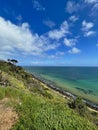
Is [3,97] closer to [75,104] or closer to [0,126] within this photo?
[0,126]

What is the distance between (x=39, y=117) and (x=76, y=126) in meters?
2.60

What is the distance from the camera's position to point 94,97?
46844 millimetres

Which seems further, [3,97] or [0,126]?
[3,97]

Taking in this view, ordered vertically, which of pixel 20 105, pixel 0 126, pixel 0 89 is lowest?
pixel 0 126

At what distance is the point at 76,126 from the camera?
35.0 ft

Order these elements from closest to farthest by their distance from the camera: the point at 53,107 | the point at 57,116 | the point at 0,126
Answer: the point at 0,126 < the point at 57,116 < the point at 53,107

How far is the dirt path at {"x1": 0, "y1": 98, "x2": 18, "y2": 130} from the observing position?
32.6 feet

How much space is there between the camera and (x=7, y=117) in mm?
10609

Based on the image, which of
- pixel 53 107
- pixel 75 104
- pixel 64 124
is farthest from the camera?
pixel 75 104

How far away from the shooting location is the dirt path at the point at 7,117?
9945 mm

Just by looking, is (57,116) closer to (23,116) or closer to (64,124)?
(64,124)

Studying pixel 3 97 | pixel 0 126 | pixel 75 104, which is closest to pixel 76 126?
pixel 0 126

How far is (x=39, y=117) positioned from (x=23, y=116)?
3.62ft

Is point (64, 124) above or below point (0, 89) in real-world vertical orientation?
below
